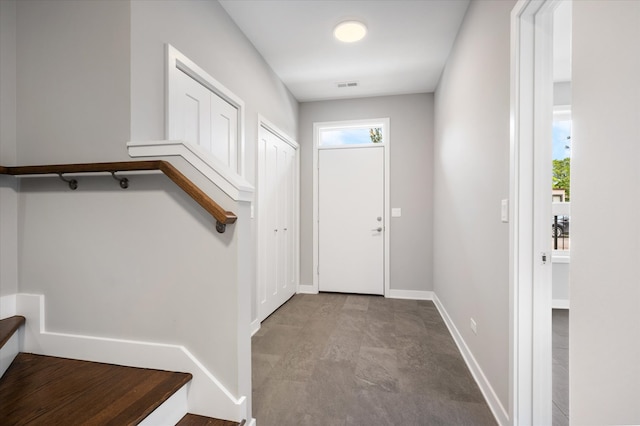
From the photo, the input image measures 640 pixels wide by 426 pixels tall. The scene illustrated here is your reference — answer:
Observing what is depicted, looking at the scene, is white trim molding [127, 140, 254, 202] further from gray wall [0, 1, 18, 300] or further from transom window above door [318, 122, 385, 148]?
transom window above door [318, 122, 385, 148]

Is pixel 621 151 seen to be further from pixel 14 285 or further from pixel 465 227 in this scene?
pixel 14 285

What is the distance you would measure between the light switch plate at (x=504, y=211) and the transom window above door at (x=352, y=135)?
8.49 ft

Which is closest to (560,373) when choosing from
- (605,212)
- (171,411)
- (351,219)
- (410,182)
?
(605,212)

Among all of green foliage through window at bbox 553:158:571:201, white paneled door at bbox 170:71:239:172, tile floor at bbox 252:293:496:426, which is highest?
white paneled door at bbox 170:71:239:172

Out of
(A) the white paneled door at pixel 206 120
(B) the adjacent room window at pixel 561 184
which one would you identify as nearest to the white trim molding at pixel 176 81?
(A) the white paneled door at pixel 206 120

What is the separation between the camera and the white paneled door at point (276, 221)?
301 cm

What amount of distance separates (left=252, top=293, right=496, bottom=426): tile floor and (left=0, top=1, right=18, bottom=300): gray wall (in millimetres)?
1460

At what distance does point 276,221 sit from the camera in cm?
339

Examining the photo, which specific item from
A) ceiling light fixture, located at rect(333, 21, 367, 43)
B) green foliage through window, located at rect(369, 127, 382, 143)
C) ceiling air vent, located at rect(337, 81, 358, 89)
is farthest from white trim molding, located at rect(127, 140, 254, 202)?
green foliage through window, located at rect(369, 127, 382, 143)

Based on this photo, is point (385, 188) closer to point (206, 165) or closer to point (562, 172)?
point (562, 172)

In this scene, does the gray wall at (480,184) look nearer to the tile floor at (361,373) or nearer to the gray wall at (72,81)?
the tile floor at (361,373)

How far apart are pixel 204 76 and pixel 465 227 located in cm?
219

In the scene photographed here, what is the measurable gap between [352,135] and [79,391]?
3708 mm

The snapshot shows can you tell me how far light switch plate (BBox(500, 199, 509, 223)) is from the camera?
4.96ft
